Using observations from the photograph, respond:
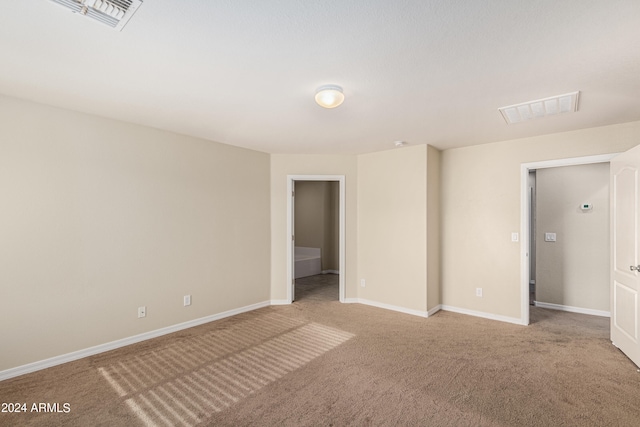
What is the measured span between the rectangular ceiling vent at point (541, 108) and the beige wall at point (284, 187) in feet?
7.67

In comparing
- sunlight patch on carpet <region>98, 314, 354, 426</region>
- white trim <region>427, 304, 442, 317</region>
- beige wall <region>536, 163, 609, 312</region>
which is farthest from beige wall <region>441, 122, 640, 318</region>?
sunlight patch on carpet <region>98, 314, 354, 426</region>

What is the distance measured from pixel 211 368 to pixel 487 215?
378 centimetres

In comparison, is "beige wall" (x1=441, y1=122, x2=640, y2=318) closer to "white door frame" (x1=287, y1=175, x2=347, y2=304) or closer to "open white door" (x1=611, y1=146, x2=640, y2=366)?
"open white door" (x1=611, y1=146, x2=640, y2=366)

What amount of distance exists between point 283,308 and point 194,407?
7.98ft

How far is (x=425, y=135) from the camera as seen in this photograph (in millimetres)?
3795

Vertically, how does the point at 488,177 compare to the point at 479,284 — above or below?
above

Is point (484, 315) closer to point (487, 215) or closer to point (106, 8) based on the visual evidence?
point (487, 215)

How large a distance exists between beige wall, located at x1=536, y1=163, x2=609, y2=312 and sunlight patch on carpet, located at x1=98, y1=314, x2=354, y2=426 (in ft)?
11.0

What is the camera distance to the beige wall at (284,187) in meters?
4.85

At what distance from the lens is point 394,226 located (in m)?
4.58

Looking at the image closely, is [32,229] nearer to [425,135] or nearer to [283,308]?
[283,308]

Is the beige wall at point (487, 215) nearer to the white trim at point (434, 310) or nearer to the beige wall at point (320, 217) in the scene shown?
the white trim at point (434, 310)

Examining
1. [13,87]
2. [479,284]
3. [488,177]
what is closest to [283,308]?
[479,284]

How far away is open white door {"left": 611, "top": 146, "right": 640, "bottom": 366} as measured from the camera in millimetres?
2809
